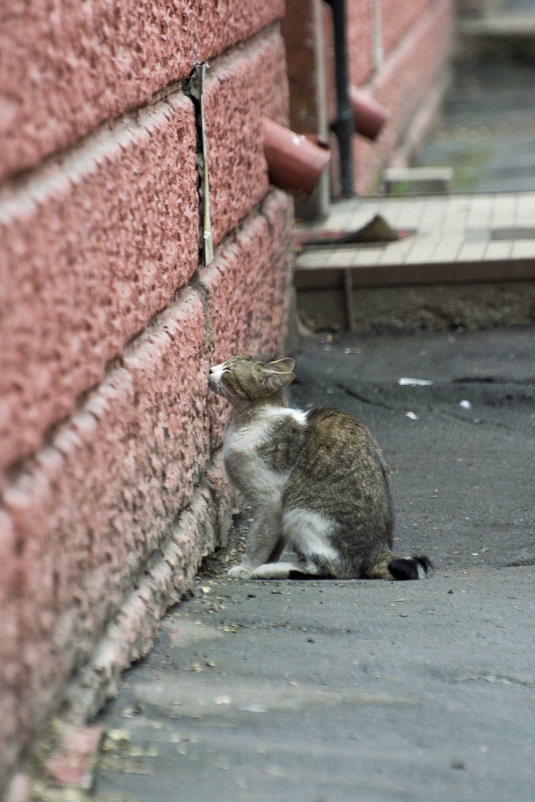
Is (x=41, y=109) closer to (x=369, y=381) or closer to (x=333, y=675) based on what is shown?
Answer: (x=333, y=675)

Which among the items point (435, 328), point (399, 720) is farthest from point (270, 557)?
point (435, 328)

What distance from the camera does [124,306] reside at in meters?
3.07

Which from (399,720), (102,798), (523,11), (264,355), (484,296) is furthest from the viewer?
(523,11)

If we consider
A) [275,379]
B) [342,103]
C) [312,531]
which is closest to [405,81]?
[342,103]

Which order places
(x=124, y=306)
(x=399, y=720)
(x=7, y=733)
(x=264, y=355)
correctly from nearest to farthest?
(x=7, y=733), (x=399, y=720), (x=124, y=306), (x=264, y=355)

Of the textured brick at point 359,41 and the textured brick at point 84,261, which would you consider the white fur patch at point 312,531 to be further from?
the textured brick at point 359,41

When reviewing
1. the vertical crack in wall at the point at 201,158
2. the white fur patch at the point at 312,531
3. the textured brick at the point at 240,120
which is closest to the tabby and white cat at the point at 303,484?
the white fur patch at the point at 312,531

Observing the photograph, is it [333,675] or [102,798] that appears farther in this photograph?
[333,675]

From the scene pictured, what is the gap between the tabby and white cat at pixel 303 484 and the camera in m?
3.97

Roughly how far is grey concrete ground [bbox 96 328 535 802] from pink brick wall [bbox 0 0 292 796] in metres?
0.17

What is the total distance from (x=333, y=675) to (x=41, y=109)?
1572mm

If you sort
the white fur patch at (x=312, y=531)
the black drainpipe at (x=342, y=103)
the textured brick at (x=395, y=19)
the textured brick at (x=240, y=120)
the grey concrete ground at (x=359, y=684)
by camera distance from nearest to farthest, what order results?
the grey concrete ground at (x=359, y=684), the white fur patch at (x=312, y=531), the textured brick at (x=240, y=120), the black drainpipe at (x=342, y=103), the textured brick at (x=395, y=19)

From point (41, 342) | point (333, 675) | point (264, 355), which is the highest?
point (41, 342)

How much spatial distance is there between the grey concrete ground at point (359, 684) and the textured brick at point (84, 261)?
743mm
